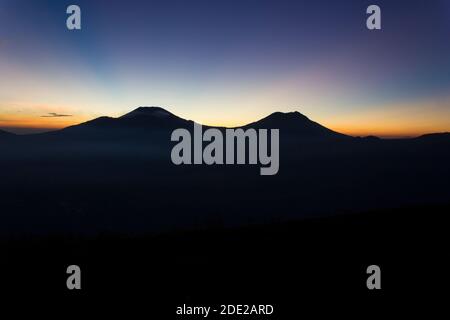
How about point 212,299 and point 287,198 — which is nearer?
point 212,299

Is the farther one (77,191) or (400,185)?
(77,191)

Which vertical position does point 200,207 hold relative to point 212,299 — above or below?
below

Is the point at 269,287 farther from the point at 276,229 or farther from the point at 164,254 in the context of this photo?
the point at 276,229

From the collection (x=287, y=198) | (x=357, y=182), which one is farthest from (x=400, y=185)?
(x=287, y=198)
